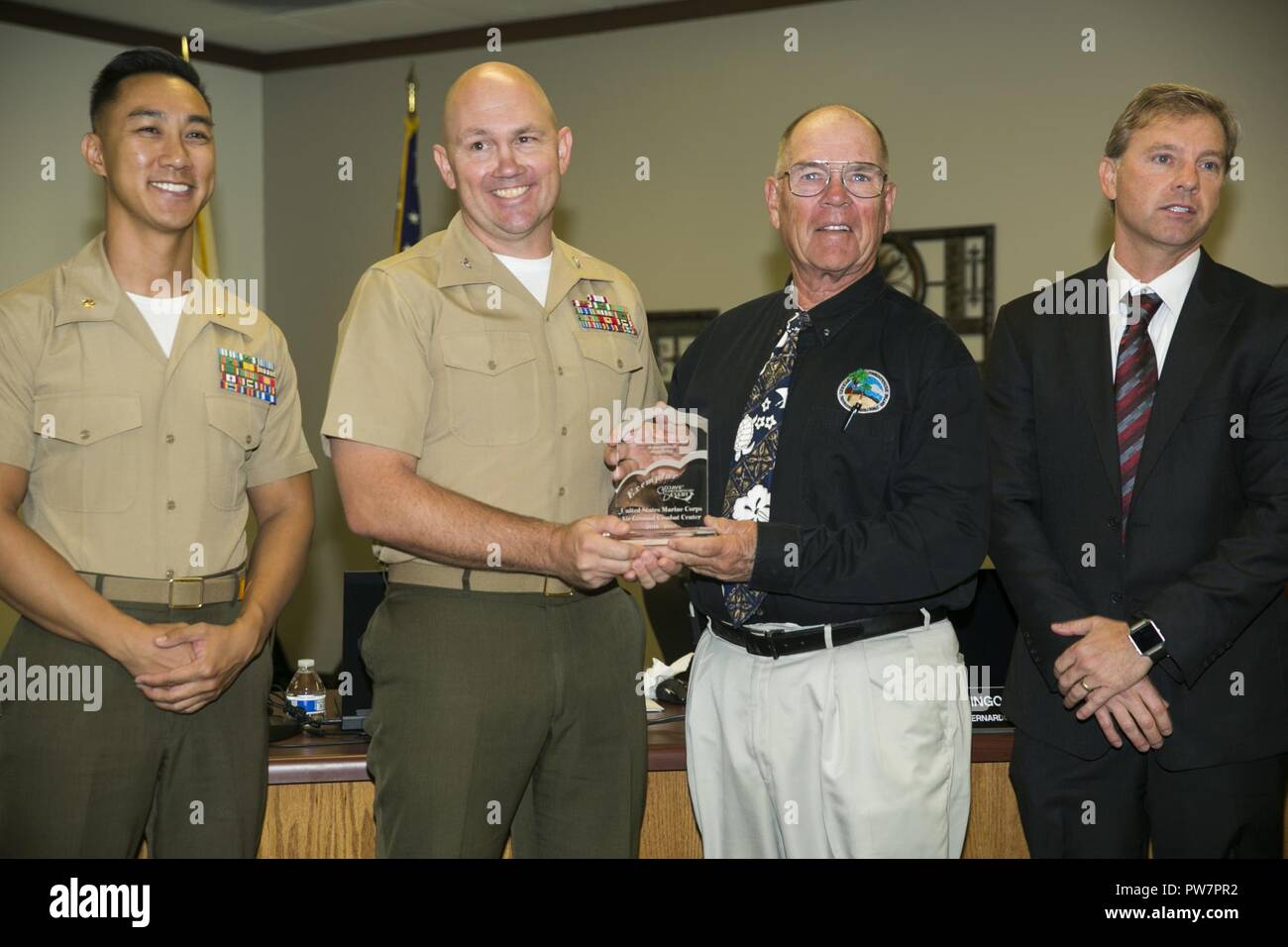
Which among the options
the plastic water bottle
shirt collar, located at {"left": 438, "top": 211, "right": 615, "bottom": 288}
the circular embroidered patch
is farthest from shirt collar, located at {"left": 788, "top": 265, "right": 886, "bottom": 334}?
the plastic water bottle

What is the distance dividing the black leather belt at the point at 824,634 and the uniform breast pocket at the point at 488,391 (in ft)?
1.92

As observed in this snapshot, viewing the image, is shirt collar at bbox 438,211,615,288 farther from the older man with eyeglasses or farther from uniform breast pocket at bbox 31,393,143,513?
uniform breast pocket at bbox 31,393,143,513

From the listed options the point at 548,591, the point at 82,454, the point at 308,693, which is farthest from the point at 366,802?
the point at 82,454

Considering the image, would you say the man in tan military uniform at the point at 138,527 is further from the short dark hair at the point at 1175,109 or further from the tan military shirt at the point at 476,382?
the short dark hair at the point at 1175,109

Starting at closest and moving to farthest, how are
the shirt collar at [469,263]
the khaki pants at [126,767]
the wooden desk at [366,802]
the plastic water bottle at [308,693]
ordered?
the khaki pants at [126,767] → the shirt collar at [469,263] → the wooden desk at [366,802] → the plastic water bottle at [308,693]

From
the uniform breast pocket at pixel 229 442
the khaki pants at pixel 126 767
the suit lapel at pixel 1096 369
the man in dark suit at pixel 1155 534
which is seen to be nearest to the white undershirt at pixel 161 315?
the uniform breast pocket at pixel 229 442

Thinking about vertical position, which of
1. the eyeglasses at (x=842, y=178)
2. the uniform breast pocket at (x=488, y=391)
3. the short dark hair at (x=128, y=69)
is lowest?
the uniform breast pocket at (x=488, y=391)

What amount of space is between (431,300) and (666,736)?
1.14 m

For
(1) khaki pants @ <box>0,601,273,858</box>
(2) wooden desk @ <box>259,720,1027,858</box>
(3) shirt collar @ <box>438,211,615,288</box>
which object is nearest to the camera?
(1) khaki pants @ <box>0,601,273,858</box>

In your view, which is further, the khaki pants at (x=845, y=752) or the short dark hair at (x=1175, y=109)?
the short dark hair at (x=1175, y=109)

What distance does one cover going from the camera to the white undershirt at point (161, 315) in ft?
8.38

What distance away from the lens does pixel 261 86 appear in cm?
736

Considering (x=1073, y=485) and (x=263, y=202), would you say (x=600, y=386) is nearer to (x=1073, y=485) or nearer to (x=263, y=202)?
(x=1073, y=485)

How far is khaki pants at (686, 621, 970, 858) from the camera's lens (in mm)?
2383
